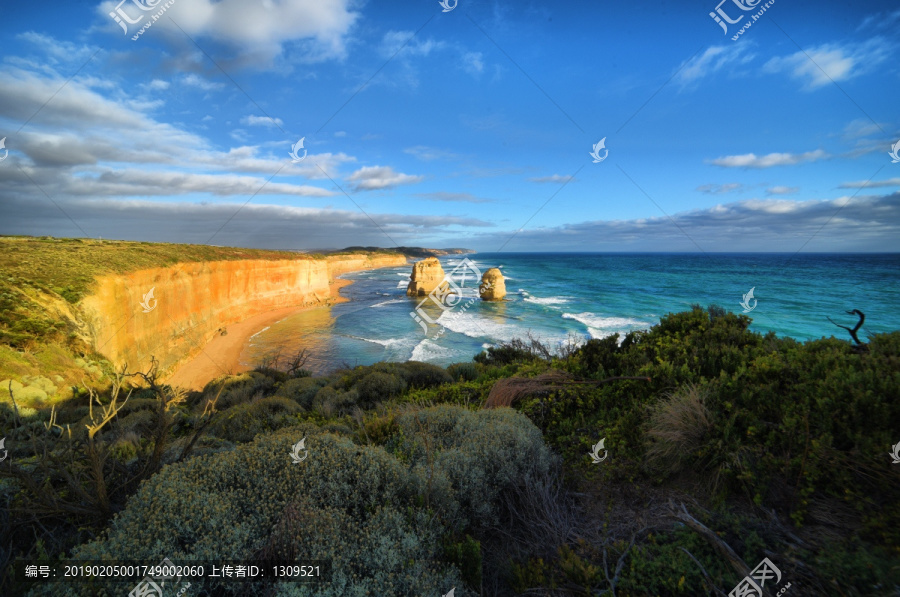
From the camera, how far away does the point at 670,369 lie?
5.12m

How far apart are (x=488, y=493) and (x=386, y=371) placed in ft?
23.2

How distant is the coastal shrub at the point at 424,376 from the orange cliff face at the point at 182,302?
12664mm

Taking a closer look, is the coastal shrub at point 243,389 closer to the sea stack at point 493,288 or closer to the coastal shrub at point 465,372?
the coastal shrub at point 465,372

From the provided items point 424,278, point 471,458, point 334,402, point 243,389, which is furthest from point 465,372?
point 424,278

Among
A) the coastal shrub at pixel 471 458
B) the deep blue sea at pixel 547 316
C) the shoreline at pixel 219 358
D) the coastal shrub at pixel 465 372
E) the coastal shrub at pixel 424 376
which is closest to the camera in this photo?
the coastal shrub at pixel 471 458

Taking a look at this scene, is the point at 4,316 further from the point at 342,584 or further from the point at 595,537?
the point at 595,537

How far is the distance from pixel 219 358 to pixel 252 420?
21194mm

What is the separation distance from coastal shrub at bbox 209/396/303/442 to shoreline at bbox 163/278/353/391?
1046cm

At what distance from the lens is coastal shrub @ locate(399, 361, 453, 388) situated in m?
10.3

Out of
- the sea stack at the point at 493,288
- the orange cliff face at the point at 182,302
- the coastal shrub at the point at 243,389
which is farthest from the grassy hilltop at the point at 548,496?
the sea stack at the point at 493,288

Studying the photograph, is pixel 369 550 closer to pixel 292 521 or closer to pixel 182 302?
pixel 292 521

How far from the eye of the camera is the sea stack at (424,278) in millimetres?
49750

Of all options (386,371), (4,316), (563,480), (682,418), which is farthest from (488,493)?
(4,316)

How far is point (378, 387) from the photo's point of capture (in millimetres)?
9148
